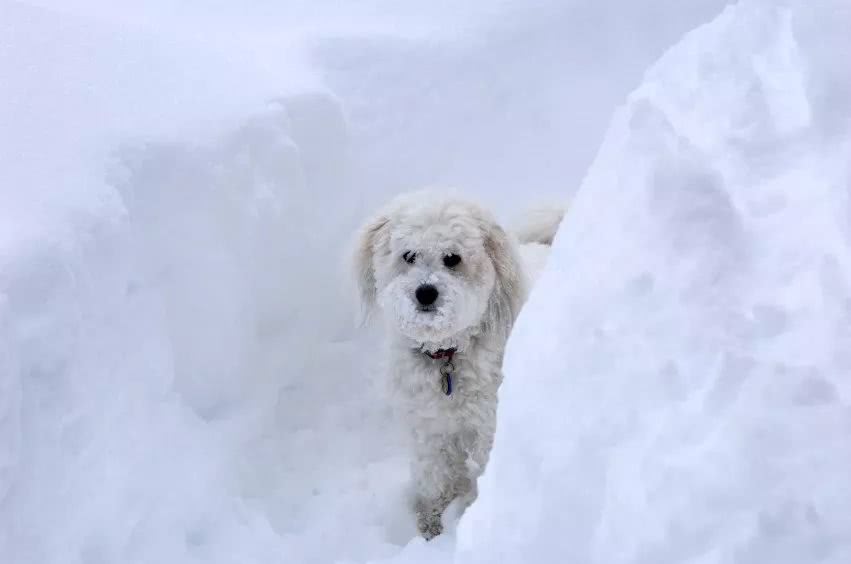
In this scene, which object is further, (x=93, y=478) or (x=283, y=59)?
(x=283, y=59)

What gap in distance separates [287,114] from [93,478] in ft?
9.11

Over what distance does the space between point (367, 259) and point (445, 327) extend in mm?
799

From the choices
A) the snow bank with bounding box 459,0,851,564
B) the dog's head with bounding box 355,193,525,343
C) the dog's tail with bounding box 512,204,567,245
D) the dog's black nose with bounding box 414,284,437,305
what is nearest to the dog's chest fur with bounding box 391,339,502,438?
the dog's head with bounding box 355,193,525,343

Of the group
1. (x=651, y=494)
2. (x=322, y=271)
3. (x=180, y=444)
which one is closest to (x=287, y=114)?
(x=322, y=271)

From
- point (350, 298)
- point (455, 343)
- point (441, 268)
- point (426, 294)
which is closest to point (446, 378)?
point (455, 343)

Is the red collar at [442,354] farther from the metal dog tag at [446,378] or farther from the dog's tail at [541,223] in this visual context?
the dog's tail at [541,223]

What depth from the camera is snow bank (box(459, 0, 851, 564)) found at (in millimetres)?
1180

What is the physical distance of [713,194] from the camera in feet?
4.99

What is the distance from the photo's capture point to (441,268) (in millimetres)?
3518

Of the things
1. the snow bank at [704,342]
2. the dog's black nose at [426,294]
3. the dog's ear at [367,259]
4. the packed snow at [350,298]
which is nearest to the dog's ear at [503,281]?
the dog's black nose at [426,294]

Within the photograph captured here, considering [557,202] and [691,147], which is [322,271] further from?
[691,147]

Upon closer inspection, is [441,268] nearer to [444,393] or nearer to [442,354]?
[442,354]

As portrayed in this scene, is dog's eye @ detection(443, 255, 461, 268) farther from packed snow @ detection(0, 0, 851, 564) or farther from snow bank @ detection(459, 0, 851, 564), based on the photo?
snow bank @ detection(459, 0, 851, 564)

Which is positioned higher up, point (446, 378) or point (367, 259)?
point (367, 259)
